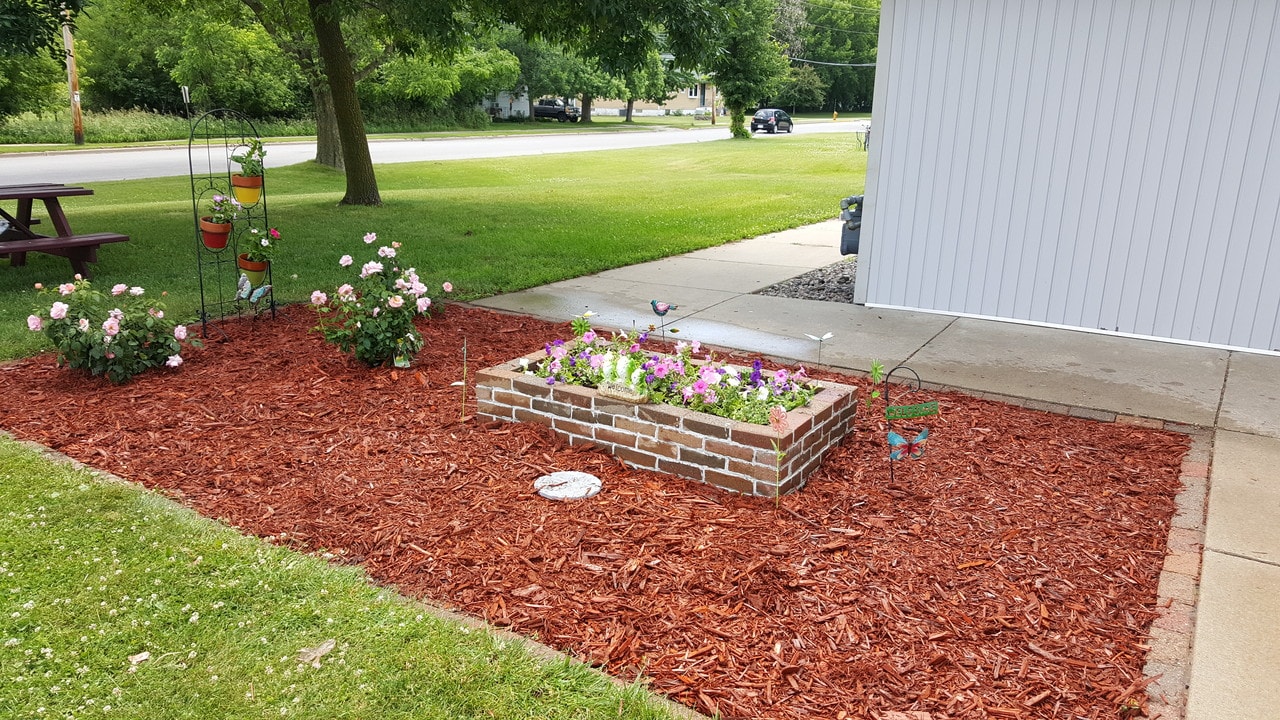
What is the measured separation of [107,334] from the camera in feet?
16.9

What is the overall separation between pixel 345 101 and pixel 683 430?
11057mm

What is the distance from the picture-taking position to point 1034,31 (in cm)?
652

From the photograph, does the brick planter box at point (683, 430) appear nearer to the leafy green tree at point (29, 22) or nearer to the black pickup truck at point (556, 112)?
the leafy green tree at point (29, 22)

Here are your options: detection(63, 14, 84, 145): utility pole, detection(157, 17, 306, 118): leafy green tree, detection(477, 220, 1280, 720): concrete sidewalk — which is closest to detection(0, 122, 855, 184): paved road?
detection(63, 14, 84, 145): utility pole

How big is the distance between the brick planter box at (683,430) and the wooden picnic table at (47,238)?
215 inches

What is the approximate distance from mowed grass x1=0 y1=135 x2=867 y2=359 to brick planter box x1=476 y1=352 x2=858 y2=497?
3.51m

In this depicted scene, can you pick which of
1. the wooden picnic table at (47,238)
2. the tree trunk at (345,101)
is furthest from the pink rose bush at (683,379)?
the tree trunk at (345,101)

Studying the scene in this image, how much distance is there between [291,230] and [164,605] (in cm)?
901

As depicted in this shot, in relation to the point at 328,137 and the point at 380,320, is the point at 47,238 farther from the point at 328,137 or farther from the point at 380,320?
the point at 328,137

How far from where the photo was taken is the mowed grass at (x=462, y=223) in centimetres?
834

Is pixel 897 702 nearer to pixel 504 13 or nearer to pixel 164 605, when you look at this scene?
pixel 164 605

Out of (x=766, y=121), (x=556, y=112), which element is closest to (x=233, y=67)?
(x=766, y=121)

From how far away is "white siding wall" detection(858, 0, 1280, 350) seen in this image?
608 centimetres

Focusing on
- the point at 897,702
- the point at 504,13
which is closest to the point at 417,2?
the point at 504,13
